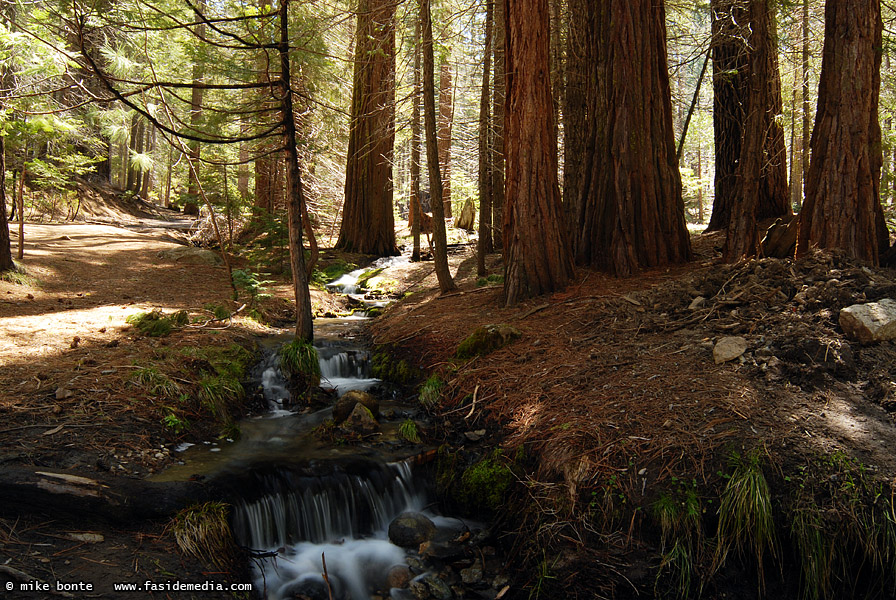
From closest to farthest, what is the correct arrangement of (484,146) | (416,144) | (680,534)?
1. (680,534)
2. (484,146)
3. (416,144)

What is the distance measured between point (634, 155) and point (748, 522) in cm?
581

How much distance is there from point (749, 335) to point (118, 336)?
7371 mm

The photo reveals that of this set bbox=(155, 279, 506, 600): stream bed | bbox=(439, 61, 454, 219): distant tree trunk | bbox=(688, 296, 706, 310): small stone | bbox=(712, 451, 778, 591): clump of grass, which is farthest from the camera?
bbox=(439, 61, 454, 219): distant tree trunk

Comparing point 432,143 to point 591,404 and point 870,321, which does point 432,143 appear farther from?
point 870,321

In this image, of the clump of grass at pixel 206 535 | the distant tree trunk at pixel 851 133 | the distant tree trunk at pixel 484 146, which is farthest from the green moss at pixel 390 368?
the distant tree trunk at pixel 851 133

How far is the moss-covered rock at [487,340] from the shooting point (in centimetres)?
657

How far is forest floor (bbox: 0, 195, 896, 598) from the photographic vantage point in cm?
368

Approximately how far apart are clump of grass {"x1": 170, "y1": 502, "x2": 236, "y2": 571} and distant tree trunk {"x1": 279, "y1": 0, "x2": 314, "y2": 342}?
11.4 feet

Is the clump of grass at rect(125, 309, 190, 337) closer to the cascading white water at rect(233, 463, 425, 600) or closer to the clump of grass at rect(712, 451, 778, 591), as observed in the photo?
the cascading white water at rect(233, 463, 425, 600)

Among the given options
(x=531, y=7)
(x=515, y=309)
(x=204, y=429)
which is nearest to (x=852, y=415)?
(x=515, y=309)

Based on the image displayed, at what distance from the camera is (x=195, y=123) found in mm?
11781

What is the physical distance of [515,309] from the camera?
301 inches

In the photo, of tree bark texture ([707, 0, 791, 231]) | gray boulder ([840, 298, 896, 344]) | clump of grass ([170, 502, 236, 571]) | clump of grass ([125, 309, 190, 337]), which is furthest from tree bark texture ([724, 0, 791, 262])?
clump of grass ([125, 309, 190, 337])

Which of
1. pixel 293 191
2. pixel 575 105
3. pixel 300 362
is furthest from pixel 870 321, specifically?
pixel 575 105
